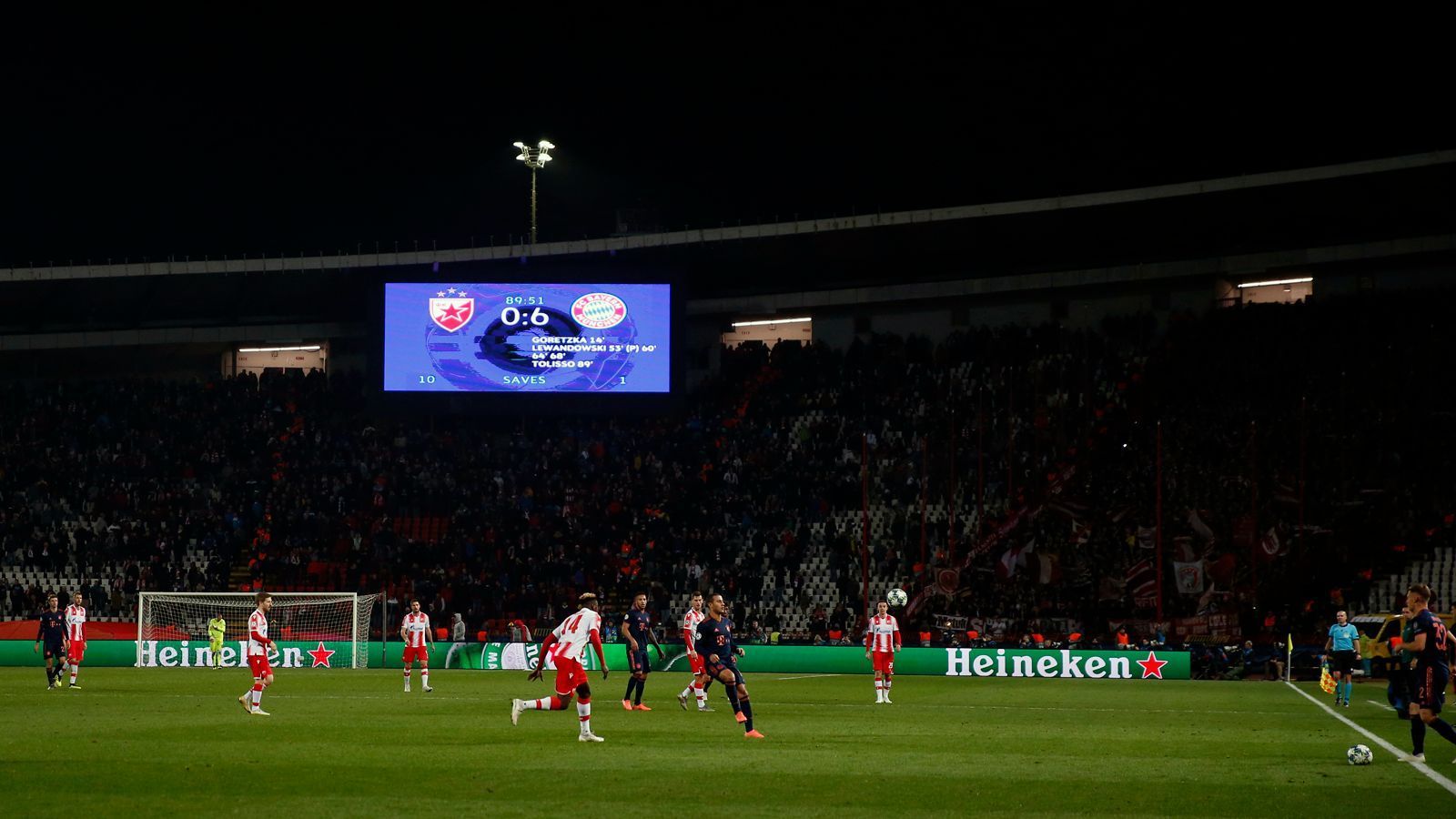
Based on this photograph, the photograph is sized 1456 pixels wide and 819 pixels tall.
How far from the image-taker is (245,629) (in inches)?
1898

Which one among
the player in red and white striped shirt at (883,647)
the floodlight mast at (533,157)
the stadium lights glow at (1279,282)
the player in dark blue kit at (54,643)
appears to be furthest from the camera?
the floodlight mast at (533,157)

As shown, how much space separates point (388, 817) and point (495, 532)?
41.3 meters

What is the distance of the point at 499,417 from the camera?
198ft

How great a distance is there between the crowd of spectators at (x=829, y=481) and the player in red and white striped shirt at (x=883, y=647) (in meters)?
14.4

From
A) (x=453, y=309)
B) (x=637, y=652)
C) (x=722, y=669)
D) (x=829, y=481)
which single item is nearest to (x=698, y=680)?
(x=637, y=652)

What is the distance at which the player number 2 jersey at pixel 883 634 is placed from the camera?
1190 inches

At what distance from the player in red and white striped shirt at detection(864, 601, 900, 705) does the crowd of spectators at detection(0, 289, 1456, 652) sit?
1435 centimetres

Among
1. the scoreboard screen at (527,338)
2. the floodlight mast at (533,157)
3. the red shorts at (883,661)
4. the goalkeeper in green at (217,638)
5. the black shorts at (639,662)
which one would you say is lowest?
the goalkeeper in green at (217,638)

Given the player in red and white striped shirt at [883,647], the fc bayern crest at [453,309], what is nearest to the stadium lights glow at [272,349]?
the fc bayern crest at [453,309]

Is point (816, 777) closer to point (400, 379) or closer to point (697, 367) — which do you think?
point (400, 379)

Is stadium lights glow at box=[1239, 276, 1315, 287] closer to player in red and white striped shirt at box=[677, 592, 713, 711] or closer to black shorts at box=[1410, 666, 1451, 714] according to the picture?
player in red and white striped shirt at box=[677, 592, 713, 711]

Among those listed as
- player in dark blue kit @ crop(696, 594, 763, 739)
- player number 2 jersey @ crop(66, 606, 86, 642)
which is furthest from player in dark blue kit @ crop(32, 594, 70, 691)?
player in dark blue kit @ crop(696, 594, 763, 739)

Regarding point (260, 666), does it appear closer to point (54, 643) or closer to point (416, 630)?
point (416, 630)

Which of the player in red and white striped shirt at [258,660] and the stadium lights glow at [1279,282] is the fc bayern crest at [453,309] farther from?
the player in red and white striped shirt at [258,660]
